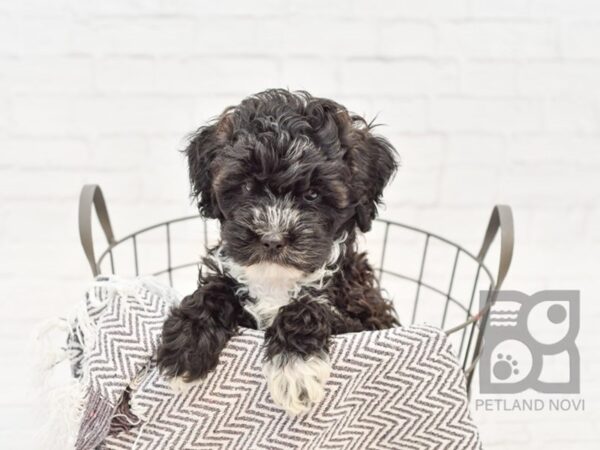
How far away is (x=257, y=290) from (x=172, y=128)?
1.02 m

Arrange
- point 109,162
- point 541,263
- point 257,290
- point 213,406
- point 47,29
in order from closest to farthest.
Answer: point 213,406 → point 257,290 → point 47,29 → point 109,162 → point 541,263

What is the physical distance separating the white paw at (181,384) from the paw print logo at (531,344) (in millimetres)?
925

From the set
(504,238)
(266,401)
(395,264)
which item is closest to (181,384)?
(266,401)

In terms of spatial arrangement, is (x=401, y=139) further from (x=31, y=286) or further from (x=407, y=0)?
(x=31, y=286)

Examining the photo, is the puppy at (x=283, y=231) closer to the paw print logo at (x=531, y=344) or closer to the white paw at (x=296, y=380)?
the white paw at (x=296, y=380)

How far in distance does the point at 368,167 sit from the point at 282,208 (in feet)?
0.90

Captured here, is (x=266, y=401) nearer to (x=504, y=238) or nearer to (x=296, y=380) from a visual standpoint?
(x=296, y=380)

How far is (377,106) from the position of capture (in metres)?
2.38

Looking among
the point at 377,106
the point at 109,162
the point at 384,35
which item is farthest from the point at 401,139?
the point at 109,162

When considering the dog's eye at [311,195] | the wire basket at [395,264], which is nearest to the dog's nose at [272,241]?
the dog's eye at [311,195]

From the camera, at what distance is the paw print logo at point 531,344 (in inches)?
79.0

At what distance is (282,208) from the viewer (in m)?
1.35

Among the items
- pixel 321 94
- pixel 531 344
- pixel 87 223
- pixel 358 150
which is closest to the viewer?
pixel 358 150

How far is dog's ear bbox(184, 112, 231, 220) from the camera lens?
148 cm
